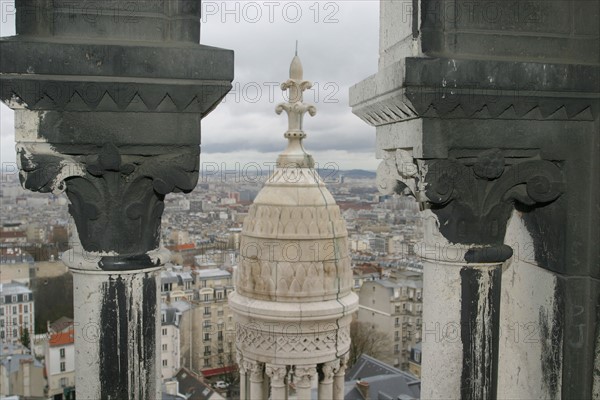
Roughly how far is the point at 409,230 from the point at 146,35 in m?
43.0

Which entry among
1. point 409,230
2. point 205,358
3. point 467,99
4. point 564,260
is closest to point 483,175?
point 467,99

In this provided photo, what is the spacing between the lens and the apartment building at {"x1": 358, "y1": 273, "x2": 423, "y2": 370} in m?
35.1

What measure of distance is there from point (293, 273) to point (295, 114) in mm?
2120

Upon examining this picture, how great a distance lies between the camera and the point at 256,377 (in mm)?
9125

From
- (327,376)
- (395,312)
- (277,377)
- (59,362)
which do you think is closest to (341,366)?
(327,376)

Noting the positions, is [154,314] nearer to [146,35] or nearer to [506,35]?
[146,35]

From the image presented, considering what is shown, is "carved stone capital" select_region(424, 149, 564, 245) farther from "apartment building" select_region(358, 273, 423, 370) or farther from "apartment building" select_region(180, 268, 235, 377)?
"apartment building" select_region(358, 273, 423, 370)

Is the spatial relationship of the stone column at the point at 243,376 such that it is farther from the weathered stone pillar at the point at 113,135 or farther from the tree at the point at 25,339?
the tree at the point at 25,339

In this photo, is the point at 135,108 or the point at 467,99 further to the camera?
the point at 467,99

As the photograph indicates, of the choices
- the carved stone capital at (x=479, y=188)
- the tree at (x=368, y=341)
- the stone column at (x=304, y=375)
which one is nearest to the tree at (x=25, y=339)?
the tree at (x=368, y=341)

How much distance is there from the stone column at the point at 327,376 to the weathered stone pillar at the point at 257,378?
0.84 m

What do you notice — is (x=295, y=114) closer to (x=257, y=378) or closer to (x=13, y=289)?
(x=257, y=378)

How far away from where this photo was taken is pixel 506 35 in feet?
10.7

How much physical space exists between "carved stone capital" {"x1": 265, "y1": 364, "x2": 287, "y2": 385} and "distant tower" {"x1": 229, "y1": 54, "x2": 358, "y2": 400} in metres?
0.01
